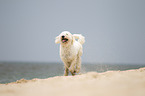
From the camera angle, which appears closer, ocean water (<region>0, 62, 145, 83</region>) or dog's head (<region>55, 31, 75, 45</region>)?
dog's head (<region>55, 31, 75, 45</region>)

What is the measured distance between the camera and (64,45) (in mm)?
6762

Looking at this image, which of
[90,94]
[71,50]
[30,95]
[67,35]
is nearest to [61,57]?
[71,50]

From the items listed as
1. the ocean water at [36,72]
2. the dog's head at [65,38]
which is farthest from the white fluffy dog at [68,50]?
the ocean water at [36,72]

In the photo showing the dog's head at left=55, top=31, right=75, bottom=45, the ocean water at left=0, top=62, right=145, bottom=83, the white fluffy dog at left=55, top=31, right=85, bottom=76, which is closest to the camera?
the dog's head at left=55, top=31, right=75, bottom=45

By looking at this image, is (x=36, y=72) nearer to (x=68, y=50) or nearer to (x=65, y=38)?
(x=68, y=50)

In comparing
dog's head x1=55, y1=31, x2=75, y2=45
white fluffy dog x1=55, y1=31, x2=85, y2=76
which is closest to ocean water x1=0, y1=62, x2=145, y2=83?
white fluffy dog x1=55, y1=31, x2=85, y2=76

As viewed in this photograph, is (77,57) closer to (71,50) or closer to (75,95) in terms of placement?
(71,50)

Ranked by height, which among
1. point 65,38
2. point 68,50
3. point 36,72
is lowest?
point 36,72

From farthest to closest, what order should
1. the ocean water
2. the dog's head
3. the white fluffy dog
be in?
the ocean water
the white fluffy dog
the dog's head

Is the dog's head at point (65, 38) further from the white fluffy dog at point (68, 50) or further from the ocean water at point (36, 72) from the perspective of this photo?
the ocean water at point (36, 72)

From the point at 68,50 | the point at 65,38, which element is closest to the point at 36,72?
the point at 68,50

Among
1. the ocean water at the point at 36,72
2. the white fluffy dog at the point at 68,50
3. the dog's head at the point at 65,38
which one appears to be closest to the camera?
the dog's head at the point at 65,38

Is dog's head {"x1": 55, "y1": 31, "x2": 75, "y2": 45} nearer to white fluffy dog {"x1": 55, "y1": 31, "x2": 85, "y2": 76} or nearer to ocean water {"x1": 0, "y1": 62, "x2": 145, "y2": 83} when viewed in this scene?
white fluffy dog {"x1": 55, "y1": 31, "x2": 85, "y2": 76}

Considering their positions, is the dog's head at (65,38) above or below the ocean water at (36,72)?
above
